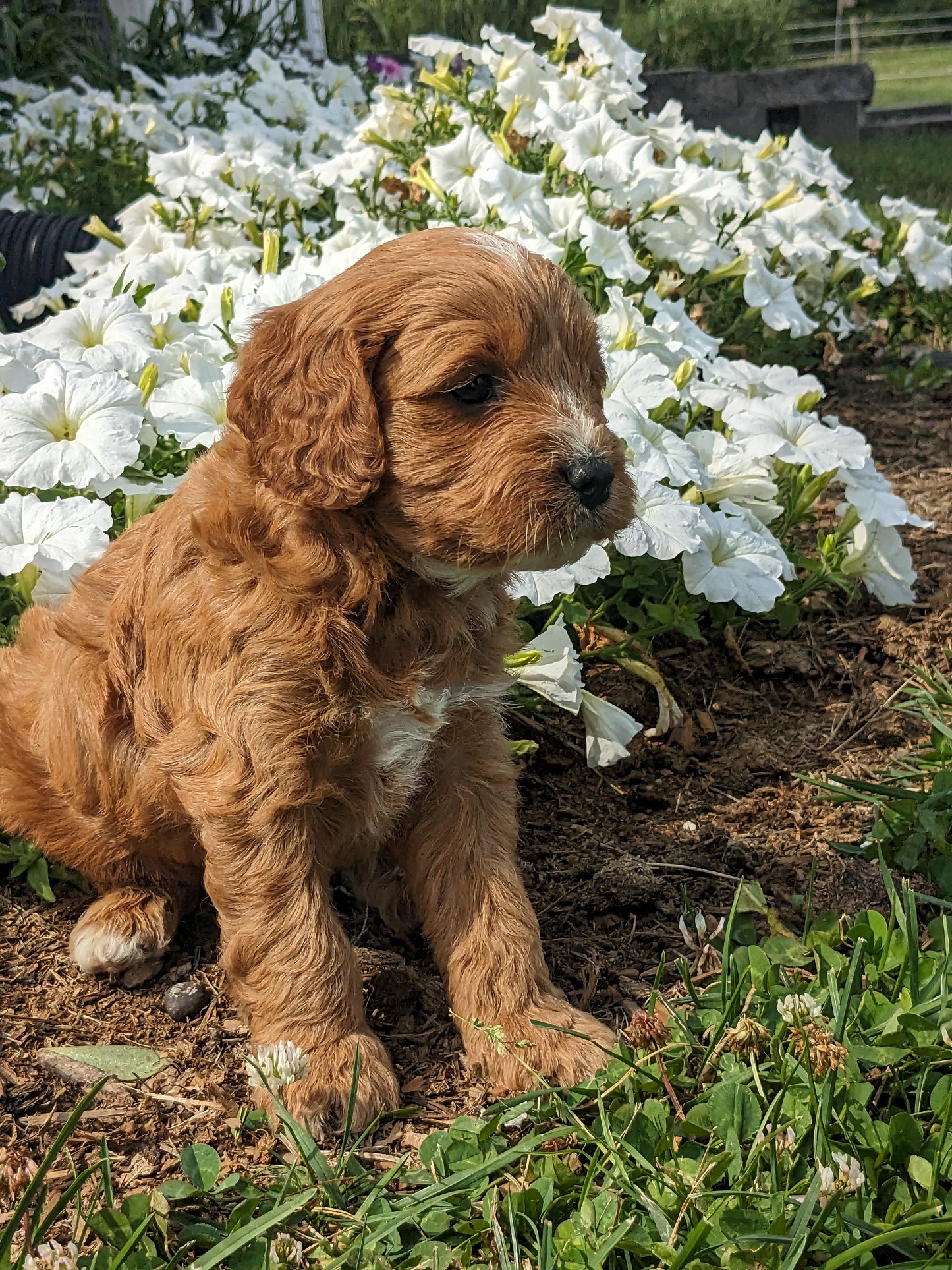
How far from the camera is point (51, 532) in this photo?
297cm

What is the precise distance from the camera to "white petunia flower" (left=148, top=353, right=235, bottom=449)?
128 inches

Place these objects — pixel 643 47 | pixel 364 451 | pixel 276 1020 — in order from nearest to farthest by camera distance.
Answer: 1. pixel 364 451
2. pixel 276 1020
3. pixel 643 47

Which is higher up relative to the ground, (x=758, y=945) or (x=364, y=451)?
(x=364, y=451)

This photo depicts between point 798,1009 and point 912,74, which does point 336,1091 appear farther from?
point 912,74

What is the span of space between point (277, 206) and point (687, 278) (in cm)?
189

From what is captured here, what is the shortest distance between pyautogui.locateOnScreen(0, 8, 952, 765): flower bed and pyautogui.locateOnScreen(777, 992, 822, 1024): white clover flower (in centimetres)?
118

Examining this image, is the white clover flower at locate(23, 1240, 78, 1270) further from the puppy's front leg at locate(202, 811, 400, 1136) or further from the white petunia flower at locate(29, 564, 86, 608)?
the white petunia flower at locate(29, 564, 86, 608)

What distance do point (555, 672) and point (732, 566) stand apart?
795mm

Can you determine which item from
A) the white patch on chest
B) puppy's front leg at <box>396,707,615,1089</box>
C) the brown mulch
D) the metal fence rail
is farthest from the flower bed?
the metal fence rail

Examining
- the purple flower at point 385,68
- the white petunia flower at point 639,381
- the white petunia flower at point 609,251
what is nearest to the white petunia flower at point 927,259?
the white petunia flower at point 609,251

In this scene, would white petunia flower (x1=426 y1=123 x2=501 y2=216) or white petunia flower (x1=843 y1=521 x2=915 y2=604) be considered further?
white petunia flower (x1=426 y1=123 x2=501 y2=216)

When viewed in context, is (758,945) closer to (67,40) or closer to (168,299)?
(168,299)

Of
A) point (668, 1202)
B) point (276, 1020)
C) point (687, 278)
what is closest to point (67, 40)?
point (687, 278)

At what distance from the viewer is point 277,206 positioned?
5.49 meters
